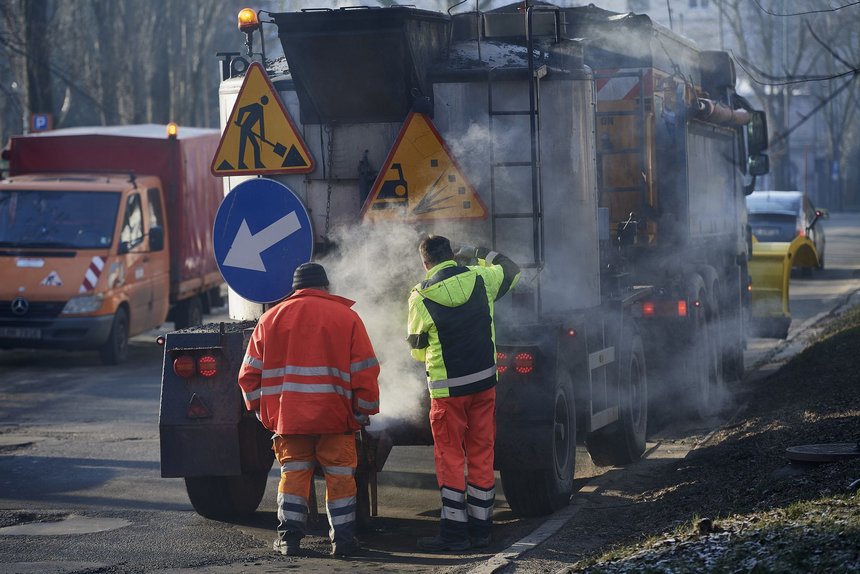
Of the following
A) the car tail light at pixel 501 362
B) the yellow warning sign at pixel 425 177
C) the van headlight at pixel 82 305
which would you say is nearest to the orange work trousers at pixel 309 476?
the car tail light at pixel 501 362

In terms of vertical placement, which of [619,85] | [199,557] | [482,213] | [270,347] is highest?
[619,85]

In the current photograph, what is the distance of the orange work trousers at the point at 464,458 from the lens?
702 cm

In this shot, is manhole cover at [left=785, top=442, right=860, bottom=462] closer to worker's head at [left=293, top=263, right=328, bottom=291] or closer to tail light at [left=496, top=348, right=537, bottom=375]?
tail light at [left=496, top=348, right=537, bottom=375]

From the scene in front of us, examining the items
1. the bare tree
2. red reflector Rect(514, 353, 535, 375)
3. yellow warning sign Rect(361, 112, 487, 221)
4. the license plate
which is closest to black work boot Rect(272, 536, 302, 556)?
red reflector Rect(514, 353, 535, 375)

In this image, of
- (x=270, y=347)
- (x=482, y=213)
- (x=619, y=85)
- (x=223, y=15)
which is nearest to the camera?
(x=270, y=347)

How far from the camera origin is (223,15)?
46031 millimetres

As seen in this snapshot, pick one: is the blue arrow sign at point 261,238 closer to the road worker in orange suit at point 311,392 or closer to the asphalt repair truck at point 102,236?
the road worker in orange suit at point 311,392

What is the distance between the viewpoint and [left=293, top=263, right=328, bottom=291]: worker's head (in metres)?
6.89

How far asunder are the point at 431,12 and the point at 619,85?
3392mm

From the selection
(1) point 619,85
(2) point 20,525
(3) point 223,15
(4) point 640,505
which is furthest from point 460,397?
(3) point 223,15

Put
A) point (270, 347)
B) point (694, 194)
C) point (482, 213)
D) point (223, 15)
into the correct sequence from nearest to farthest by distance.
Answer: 1. point (270, 347)
2. point (482, 213)
3. point (694, 194)
4. point (223, 15)

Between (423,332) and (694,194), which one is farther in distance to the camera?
(694,194)

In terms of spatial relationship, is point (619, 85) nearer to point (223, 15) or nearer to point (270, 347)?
point (270, 347)

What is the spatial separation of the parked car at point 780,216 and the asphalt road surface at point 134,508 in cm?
1526
